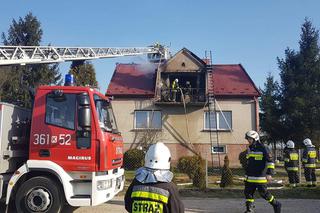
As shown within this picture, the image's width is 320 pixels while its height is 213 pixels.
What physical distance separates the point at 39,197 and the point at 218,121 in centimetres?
1717

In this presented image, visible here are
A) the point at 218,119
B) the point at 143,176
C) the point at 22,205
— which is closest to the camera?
the point at 143,176

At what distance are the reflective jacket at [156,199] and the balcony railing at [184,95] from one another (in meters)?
20.1

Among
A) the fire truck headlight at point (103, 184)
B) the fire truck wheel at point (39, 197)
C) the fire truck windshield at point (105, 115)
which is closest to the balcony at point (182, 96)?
the fire truck windshield at point (105, 115)

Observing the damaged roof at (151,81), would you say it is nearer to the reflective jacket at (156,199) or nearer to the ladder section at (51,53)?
the ladder section at (51,53)

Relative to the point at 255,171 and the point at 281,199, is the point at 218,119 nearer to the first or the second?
the point at 281,199

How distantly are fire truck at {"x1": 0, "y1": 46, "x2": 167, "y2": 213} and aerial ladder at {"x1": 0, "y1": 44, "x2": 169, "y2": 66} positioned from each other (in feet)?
39.8

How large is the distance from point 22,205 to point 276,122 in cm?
2210

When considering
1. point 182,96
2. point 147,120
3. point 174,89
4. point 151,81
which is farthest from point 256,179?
point 151,81

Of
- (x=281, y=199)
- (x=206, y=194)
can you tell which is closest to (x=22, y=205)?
(x=206, y=194)

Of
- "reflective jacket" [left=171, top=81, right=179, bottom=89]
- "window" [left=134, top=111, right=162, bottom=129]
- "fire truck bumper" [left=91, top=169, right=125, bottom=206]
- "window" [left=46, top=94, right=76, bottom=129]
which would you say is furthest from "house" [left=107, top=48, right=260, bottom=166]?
"window" [left=46, top=94, right=76, bottom=129]

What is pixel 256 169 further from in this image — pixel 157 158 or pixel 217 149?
pixel 217 149

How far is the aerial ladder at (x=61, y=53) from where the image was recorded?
19.4m

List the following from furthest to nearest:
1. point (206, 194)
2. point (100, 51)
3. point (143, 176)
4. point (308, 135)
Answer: point (100, 51) → point (308, 135) → point (206, 194) → point (143, 176)

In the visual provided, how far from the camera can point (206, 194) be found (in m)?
11.8
